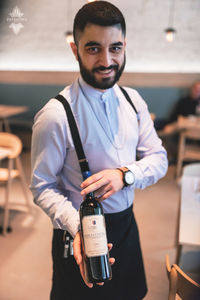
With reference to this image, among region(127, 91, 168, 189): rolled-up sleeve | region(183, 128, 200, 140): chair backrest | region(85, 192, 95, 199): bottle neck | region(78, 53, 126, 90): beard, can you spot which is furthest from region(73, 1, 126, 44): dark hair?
region(183, 128, 200, 140): chair backrest

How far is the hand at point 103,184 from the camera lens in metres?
0.81

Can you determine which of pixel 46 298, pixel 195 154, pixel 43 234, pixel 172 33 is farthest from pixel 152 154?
pixel 195 154

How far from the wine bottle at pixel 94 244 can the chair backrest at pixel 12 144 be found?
1886 mm

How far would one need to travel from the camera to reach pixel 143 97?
7.49 feet

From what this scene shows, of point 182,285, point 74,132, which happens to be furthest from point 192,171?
point 74,132

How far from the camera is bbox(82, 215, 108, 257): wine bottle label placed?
742 millimetres

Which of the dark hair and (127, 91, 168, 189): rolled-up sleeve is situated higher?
the dark hair

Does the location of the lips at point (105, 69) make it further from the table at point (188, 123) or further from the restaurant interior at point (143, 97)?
the table at point (188, 123)

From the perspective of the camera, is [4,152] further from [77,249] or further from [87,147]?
[77,249]

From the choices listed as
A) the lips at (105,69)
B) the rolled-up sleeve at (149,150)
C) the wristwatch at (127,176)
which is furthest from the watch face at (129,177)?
the lips at (105,69)

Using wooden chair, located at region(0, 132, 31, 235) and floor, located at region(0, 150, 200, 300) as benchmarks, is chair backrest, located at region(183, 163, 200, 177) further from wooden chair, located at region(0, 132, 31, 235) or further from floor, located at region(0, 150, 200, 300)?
wooden chair, located at region(0, 132, 31, 235)

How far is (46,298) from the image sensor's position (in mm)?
1919

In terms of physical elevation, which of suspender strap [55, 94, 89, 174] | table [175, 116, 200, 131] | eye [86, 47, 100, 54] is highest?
eye [86, 47, 100, 54]

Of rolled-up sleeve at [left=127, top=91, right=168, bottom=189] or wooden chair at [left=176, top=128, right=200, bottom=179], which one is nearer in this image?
rolled-up sleeve at [left=127, top=91, right=168, bottom=189]
